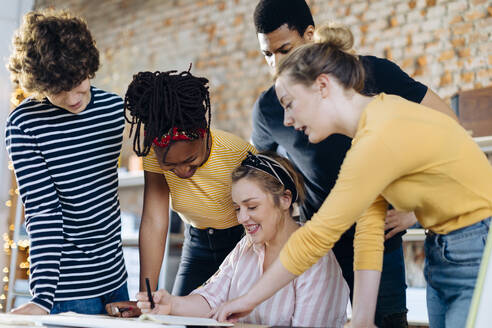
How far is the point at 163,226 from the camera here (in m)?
1.49

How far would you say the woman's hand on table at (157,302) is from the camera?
47.5 inches

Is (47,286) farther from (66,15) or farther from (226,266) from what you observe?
(66,15)

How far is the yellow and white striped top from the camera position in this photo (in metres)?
1.42

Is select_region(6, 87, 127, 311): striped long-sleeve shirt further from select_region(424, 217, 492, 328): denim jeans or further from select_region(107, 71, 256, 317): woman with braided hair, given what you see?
select_region(424, 217, 492, 328): denim jeans

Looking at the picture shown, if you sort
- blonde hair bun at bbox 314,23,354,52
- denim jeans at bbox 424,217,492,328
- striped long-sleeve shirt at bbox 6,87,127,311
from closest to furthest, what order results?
denim jeans at bbox 424,217,492,328, blonde hair bun at bbox 314,23,354,52, striped long-sleeve shirt at bbox 6,87,127,311

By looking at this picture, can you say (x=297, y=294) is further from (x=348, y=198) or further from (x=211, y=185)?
(x=348, y=198)

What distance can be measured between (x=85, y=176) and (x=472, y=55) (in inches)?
85.2

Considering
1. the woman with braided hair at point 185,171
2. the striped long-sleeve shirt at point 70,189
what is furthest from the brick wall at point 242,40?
the woman with braided hair at point 185,171

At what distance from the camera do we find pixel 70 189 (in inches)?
54.7

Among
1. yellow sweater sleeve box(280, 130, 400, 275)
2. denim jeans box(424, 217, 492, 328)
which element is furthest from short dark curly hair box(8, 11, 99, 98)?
denim jeans box(424, 217, 492, 328)

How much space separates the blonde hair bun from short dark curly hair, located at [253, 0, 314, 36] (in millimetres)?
319

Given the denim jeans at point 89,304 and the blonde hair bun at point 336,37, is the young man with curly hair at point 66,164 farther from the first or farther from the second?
the blonde hair bun at point 336,37

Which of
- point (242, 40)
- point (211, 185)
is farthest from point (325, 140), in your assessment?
point (242, 40)

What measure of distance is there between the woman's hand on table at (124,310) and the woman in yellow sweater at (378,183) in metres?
0.31
